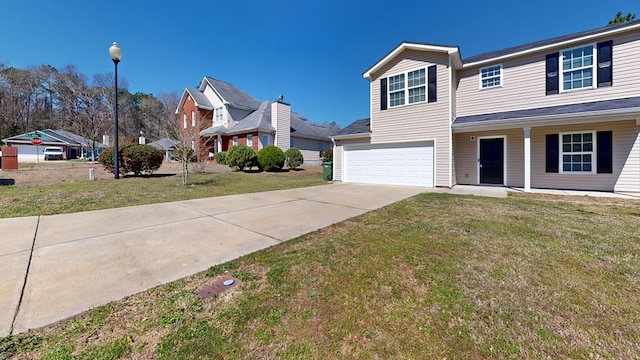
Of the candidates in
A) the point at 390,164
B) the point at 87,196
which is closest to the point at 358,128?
the point at 390,164

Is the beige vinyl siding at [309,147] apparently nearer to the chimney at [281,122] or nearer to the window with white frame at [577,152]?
the chimney at [281,122]

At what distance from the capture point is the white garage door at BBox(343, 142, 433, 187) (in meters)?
11.3

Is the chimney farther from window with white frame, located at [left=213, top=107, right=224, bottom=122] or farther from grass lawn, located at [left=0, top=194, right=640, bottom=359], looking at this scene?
grass lawn, located at [left=0, top=194, right=640, bottom=359]

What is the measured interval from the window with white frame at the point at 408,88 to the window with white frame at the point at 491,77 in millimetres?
2743

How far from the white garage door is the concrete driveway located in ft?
18.0

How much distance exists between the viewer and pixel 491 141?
11.1 meters

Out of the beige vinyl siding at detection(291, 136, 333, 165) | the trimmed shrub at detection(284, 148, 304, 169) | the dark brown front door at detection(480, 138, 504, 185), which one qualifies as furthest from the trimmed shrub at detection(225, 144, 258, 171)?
the dark brown front door at detection(480, 138, 504, 185)

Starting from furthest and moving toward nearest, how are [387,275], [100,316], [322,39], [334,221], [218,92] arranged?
1. [218,92]
2. [322,39]
3. [334,221]
4. [387,275]
5. [100,316]

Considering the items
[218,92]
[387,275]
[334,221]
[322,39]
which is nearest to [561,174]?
[334,221]

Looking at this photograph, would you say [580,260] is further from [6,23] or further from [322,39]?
[6,23]

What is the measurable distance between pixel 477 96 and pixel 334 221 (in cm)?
1038

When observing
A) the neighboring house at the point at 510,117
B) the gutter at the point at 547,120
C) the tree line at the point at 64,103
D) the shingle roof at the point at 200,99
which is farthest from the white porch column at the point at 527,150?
the tree line at the point at 64,103

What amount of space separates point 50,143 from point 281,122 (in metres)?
41.5

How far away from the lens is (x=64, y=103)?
40.9 meters
